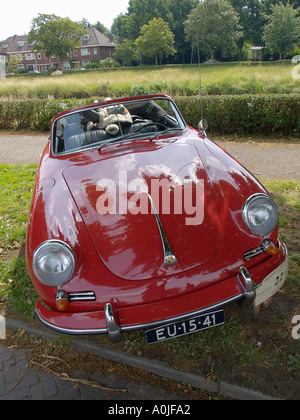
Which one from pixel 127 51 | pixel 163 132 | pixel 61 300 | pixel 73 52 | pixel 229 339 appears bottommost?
pixel 229 339

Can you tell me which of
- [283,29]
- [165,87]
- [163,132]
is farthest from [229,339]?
[283,29]

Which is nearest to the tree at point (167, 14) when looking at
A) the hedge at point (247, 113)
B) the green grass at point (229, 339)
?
the hedge at point (247, 113)

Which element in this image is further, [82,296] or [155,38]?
[155,38]

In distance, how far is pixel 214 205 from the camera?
232 cm

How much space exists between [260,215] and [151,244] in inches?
32.2

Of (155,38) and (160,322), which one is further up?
(155,38)

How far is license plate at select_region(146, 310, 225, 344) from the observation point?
6.41 ft

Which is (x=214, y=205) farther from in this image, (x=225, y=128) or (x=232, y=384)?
(x=225, y=128)

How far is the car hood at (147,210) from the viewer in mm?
2096

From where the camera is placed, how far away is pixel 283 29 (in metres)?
31.0

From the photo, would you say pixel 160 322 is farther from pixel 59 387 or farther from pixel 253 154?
pixel 253 154

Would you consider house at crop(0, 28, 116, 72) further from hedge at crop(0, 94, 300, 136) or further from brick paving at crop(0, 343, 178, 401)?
brick paving at crop(0, 343, 178, 401)
